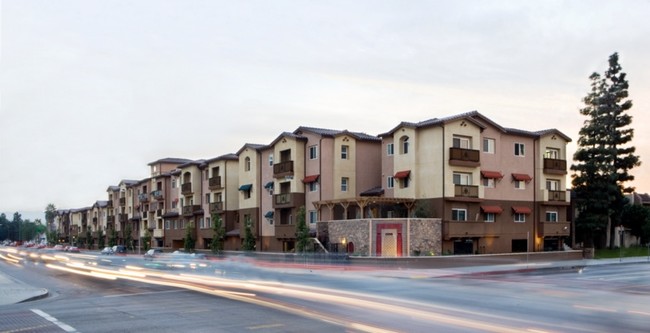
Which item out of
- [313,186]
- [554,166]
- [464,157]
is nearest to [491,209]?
[464,157]

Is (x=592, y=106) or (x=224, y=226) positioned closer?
(x=592, y=106)

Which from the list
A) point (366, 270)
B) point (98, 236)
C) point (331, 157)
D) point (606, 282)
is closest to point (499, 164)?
point (331, 157)

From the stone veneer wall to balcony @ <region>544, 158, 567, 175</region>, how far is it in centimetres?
1291

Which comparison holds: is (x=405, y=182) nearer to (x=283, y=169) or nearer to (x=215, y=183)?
(x=283, y=169)

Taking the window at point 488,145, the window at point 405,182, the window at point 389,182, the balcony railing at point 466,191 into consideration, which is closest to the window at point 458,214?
the balcony railing at point 466,191

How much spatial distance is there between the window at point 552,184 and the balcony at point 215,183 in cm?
3407

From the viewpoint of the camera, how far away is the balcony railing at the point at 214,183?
71.9 m

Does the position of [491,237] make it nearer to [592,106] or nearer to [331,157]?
[331,157]

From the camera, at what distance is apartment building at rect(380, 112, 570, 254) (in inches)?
1913

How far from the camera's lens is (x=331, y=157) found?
5544 centimetres

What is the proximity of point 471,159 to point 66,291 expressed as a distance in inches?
1215

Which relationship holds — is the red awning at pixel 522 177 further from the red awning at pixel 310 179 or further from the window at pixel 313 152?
the window at pixel 313 152

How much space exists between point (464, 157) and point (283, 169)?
17.0 m

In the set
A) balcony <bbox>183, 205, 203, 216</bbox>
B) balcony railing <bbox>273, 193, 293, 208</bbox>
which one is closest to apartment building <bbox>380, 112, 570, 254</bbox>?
balcony railing <bbox>273, 193, 293, 208</bbox>
